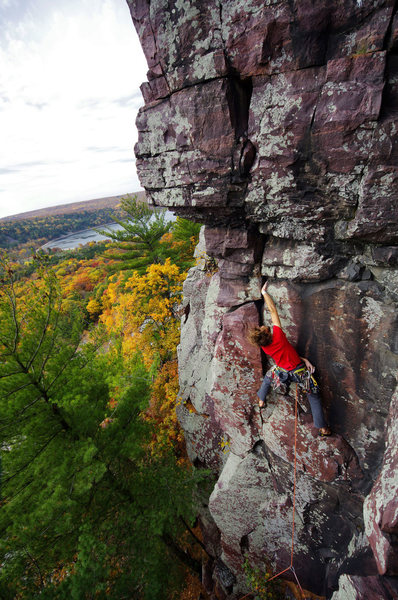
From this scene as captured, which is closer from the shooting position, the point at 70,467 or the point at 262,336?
the point at 262,336

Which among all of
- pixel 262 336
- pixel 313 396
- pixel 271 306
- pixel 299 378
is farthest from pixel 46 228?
pixel 313 396

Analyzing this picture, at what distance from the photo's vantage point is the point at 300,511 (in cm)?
505

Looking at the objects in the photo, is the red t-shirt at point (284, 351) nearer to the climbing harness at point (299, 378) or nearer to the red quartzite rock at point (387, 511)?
the climbing harness at point (299, 378)

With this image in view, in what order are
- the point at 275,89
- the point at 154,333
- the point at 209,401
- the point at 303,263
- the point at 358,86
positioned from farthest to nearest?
the point at 154,333
the point at 209,401
the point at 303,263
the point at 275,89
the point at 358,86

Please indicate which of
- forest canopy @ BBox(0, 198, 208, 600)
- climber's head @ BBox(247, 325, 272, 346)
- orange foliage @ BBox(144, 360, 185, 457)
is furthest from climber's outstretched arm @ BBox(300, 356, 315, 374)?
orange foliage @ BBox(144, 360, 185, 457)

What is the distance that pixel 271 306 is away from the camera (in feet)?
14.2

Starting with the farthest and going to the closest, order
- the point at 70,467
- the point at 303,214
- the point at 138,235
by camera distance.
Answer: the point at 138,235 → the point at 70,467 → the point at 303,214

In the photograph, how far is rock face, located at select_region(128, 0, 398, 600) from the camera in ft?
9.42

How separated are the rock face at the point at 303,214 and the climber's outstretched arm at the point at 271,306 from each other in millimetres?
153

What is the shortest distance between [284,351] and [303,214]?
205 cm

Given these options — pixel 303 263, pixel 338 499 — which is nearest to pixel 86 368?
pixel 303 263

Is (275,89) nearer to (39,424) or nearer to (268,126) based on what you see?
(268,126)

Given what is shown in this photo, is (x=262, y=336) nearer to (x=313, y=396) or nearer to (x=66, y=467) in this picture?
(x=313, y=396)

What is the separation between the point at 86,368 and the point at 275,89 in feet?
17.3
